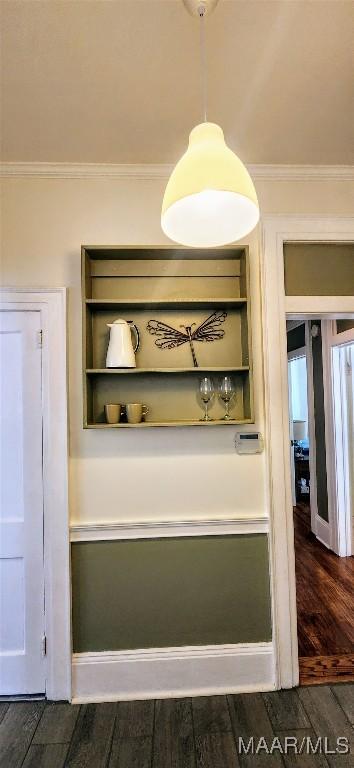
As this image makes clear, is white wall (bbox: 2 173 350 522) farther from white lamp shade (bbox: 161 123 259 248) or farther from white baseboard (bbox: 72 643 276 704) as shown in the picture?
white lamp shade (bbox: 161 123 259 248)

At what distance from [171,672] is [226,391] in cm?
148

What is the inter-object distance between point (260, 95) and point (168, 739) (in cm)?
284

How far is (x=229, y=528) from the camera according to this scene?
2258 mm

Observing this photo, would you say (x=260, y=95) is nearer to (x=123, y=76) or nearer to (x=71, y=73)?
(x=123, y=76)

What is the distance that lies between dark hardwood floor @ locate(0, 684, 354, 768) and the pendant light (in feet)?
6.89

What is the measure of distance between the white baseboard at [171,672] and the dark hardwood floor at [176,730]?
0.14 ft

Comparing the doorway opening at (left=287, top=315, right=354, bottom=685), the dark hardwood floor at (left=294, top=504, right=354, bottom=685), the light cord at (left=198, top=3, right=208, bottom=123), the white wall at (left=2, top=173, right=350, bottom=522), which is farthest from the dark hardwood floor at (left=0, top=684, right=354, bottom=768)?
the light cord at (left=198, top=3, right=208, bottom=123)

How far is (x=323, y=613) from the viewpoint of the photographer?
9.89ft

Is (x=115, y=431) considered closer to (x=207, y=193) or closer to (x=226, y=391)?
(x=226, y=391)

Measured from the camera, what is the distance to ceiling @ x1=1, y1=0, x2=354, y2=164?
140 cm

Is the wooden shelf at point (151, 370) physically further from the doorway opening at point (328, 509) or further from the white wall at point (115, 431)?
the doorway opening at point (328, 509)

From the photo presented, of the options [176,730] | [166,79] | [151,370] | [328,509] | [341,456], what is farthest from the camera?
[328,509]

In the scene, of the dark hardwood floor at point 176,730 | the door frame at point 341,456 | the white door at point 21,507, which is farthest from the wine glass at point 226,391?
the door frame at point 341,456

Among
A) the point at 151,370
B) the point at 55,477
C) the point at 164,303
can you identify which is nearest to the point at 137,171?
the point at 164,303
